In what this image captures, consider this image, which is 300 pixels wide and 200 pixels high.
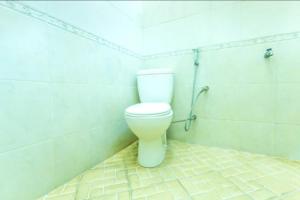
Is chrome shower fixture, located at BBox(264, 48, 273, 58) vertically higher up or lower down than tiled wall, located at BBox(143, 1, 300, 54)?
lower down

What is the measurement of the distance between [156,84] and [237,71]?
69 centimetres

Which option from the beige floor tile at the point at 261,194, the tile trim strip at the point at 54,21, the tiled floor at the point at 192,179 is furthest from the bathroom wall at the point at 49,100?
the beige floor tile at the point at 261,194

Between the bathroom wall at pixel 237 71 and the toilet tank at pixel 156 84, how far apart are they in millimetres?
161

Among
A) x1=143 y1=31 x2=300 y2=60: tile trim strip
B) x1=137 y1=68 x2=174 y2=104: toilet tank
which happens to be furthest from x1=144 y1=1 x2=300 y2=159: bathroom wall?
x1=137 y1=68 x2=174 y2=104: toilet tank

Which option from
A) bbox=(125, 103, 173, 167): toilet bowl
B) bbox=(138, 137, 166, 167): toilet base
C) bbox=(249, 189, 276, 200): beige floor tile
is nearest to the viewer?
bbox=(249, 189, 276, 200): beige floor tile

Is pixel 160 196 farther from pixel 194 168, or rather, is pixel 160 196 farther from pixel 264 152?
pixel 264 152

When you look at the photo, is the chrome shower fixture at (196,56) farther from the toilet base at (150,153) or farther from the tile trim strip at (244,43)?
the toilet base at (150,153)

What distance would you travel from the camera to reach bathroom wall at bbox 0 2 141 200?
74cm

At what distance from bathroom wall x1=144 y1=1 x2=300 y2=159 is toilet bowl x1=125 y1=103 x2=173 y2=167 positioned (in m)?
0.55

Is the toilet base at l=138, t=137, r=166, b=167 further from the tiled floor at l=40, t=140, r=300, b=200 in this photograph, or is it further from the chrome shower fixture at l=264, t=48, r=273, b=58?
the chrome shower fixture at l=264, t=48, r=273, b=58

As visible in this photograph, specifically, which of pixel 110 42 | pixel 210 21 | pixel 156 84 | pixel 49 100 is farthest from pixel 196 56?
pixel 49 100

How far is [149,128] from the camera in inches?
41.0

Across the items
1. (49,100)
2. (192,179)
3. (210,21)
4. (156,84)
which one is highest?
(210,21)

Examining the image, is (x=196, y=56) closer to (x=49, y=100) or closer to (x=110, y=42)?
(x=110, y=42)
